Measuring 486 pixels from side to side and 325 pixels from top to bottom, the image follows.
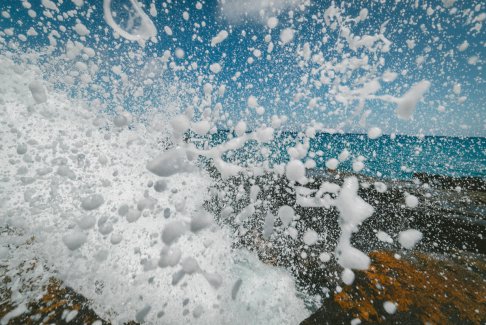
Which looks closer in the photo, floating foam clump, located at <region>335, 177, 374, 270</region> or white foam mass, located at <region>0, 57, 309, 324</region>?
white foam mass, located at <region>0, 57, 309, 324</region>

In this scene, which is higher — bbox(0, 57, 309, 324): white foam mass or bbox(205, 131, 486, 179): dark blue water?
bbox(205, 131, 486, 179): dark blue water

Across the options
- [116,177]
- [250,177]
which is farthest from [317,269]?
[250,177]

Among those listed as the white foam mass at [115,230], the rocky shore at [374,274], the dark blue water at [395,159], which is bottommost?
the white foam mass at [115,230]

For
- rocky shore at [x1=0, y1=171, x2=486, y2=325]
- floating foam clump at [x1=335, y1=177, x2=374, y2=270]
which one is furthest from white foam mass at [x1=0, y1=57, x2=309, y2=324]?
floating foam clump at [x1=335, y1=177, x2=374, y2=270]

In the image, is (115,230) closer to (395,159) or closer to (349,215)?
(349,215)

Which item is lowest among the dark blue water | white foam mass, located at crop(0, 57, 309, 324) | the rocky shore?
white foam mass, located at crop(0, 57, 309, 324)

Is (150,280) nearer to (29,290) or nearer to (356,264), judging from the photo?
(29,290)

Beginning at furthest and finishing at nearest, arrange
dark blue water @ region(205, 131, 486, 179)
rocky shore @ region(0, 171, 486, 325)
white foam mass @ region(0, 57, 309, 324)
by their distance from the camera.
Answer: dark blue water @ region(205, 131, 486, 179), white foam mass @ region(0, 57, 309, 324), rocky shore @ region(0, 171, 486, 325)

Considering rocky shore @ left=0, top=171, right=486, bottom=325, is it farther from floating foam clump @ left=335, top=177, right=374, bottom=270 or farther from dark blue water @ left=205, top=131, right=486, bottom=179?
dark blue water @ left=205, top=131, right=486, bottom=179

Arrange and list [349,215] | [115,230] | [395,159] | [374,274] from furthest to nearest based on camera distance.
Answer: [395,159] → [349,215] → [115,230] → [374,274]

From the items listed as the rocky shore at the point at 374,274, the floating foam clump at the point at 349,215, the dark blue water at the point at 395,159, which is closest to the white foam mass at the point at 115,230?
the rocky shore at the point at 374,274

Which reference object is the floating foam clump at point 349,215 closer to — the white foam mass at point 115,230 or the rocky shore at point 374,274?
the rocky shore at point 374,274

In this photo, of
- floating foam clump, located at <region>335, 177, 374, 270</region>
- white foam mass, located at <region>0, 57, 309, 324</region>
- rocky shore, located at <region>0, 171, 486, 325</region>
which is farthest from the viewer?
floating foam clump, located at <region>335, 177, 374, 270</region>

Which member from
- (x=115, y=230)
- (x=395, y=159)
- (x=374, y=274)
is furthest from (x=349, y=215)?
(x=395, y=159)
